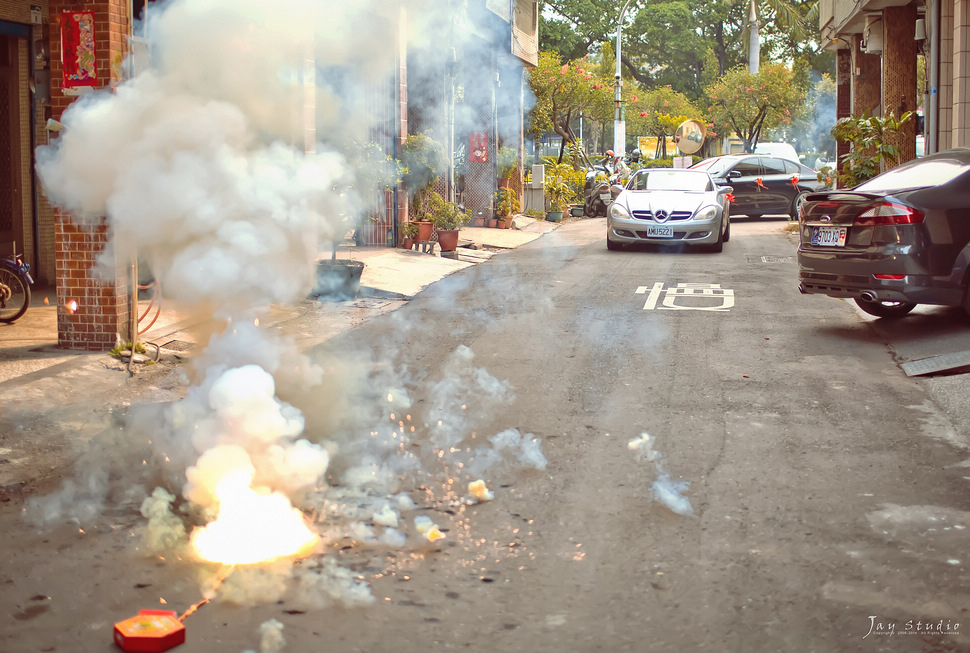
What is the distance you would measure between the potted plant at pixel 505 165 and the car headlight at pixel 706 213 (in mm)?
7349

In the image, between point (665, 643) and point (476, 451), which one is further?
point (476, 451)

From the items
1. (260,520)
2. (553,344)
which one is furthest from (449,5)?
(260,520)

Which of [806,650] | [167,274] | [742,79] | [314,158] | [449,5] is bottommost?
[806,650]

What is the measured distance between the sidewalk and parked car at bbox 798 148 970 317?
4765mm

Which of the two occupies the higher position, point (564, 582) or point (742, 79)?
point (742, 79)

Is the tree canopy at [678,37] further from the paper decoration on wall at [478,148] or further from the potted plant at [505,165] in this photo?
the paper decoration on wall at [478,148]

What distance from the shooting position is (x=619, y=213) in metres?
17.2

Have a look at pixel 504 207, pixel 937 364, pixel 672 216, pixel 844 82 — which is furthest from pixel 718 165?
pixel 937 364

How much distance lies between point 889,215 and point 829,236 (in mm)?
586

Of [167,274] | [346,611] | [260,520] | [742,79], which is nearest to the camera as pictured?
[346,611]

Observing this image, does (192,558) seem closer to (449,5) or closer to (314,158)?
(314,158)

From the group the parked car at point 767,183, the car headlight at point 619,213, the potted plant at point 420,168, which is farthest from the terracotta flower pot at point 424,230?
the parked car at point 767,183

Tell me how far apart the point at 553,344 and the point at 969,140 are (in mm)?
8781

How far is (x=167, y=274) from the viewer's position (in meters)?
5.55
